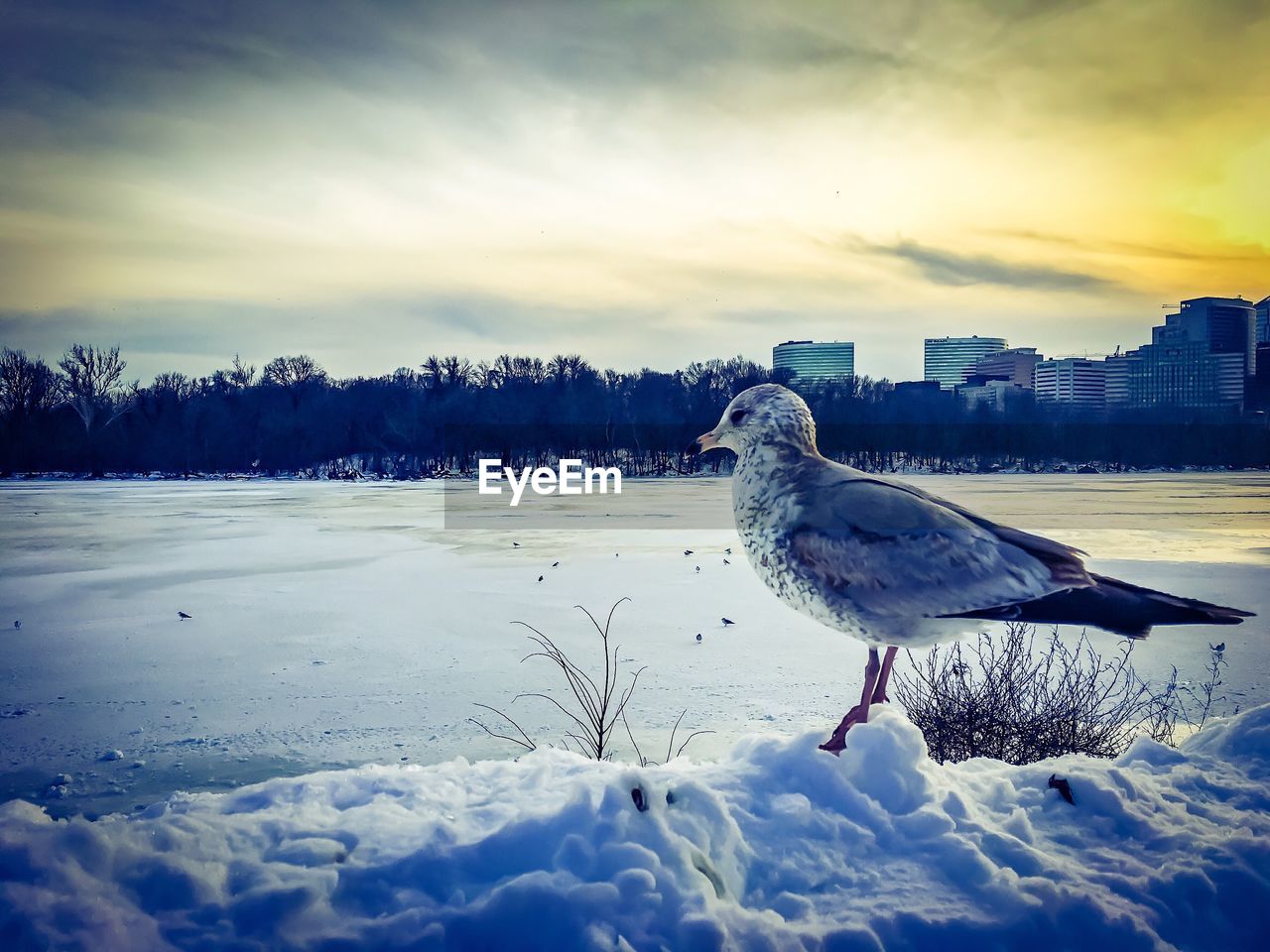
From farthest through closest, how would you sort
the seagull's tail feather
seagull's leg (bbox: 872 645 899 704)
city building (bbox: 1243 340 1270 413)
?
city building (bbox: 1243 340 1270 413)
seagull's leg (bbox: 872 645 899 704)
the seagull's tail feather

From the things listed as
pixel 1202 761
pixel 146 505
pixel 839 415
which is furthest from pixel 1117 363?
pixel 146 505

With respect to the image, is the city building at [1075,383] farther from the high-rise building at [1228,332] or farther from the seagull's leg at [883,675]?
the seagull's leg at [883,675]

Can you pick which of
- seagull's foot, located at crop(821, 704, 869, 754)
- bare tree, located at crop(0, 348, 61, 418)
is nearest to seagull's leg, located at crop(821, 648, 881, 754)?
seagull's foot, located at crop(821, 704, 869, 754)

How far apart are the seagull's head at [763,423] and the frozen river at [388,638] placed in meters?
2.58

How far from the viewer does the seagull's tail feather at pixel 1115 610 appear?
253 centimetres

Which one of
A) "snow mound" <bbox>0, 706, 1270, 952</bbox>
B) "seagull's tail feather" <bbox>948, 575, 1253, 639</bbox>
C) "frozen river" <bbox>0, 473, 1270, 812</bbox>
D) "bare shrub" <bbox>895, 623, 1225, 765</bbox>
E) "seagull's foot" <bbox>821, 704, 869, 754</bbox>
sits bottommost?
"frozen river" <bbox>0, 473, 1270, 812</bbox>

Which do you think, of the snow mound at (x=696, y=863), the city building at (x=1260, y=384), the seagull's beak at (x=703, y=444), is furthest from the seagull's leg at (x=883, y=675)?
the city building at (x=1260, y=384)

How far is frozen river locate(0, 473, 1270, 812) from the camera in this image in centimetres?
530

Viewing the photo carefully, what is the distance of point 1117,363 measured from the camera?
9188mm

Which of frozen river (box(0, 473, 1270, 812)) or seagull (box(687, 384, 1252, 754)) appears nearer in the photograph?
seagull (box(687, 384, 1252, 754))

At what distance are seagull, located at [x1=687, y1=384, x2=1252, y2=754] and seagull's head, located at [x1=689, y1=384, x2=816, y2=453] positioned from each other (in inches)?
0.6

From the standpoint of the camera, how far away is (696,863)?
2422mm

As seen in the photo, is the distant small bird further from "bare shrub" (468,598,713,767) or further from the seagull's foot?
"bare shrub" (468,598,713,767)

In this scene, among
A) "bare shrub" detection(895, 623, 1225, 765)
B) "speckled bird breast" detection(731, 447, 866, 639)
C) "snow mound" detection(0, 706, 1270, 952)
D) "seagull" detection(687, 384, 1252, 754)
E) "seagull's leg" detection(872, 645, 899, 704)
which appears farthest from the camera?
"bare shrub" detection(895, 623, 1225, 765)
